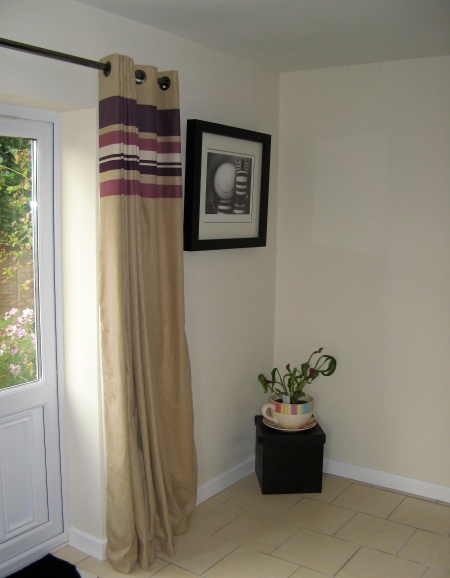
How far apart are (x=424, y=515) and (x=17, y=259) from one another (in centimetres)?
224

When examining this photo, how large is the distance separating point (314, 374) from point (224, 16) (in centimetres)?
182

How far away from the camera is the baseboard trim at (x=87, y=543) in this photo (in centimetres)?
264

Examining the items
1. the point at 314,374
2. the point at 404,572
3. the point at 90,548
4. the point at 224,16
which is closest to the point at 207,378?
the point at 314,374

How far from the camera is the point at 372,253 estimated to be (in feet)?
10.9

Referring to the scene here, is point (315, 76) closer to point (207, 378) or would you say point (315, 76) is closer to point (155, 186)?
point (155, 186)

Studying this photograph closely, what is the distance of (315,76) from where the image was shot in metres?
3.39

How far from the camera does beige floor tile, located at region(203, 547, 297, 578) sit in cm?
255

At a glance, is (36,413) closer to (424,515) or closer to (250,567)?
(250,567)

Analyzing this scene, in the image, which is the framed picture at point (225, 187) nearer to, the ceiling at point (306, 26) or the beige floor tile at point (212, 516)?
the ceiling at point (306, 26)

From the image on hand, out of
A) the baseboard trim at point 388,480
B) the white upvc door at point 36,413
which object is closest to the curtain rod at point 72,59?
the white upvc door at point 36,413

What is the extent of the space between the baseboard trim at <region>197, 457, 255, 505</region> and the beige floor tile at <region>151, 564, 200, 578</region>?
0.58 meters

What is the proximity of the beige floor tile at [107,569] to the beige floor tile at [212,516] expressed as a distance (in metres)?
0.34

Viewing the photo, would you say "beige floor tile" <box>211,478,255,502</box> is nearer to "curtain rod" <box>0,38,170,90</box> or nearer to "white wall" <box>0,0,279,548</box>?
"white wall" <box>0,0,279,548</box>

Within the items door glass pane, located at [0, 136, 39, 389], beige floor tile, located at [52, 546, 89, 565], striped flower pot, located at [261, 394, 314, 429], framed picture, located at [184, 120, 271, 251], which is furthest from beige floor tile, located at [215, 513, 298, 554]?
Result: framed picture, located at [184, 120, 271, 251]
